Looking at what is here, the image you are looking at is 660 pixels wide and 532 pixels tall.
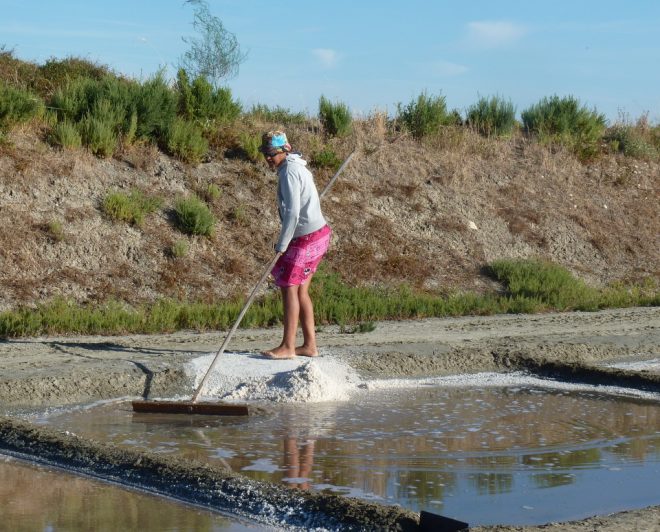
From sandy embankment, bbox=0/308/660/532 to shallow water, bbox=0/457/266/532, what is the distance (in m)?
2.20

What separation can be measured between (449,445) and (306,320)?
273 cm

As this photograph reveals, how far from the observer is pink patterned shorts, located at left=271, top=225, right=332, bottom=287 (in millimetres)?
9125

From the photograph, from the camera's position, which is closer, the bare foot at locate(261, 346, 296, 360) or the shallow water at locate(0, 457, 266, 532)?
the shallow water at locate(0, 457, 266, 532)

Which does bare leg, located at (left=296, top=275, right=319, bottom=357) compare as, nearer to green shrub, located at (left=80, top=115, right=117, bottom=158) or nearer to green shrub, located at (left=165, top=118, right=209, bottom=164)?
green shrub, located at (left=80, top=115, right=117, bottom=158)

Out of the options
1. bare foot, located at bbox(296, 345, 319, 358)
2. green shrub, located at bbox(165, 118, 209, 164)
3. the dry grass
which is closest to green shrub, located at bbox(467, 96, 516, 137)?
the dry grass

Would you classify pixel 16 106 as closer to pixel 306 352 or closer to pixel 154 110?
pixel 154 110

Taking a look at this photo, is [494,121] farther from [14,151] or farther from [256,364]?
[256,364]

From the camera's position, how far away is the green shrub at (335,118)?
2020 cm

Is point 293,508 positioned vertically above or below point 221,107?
below

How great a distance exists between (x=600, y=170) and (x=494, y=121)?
7.61ft

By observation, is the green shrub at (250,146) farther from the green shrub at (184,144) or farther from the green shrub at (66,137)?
the green shrub at (66,137)

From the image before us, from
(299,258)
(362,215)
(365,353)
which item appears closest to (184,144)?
(362,215)

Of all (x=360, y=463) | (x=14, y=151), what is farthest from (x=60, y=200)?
(x=360, y=463)

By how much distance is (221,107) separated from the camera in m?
18.8
